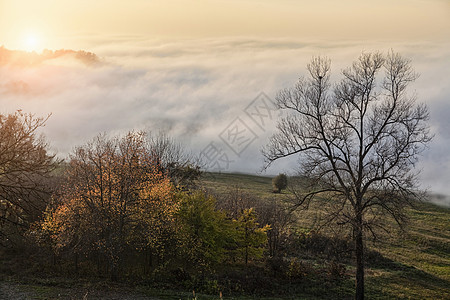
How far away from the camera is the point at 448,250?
1645 inches

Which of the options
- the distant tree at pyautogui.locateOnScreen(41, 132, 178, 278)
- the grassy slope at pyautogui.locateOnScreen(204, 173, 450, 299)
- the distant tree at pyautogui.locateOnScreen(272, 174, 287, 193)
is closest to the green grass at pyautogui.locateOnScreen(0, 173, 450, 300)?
the grassy slope at pyautogui.locateOnScreen(204, 173, 450, 299)

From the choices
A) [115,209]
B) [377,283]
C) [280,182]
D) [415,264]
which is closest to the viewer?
[115,209]

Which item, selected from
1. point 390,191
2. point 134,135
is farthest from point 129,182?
point 390,191

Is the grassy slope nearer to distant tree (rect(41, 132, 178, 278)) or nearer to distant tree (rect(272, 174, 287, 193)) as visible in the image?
distant tree (rect(41, 132, 178, 278))

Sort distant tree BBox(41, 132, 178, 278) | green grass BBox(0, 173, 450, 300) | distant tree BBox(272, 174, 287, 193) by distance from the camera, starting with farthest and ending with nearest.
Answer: distant tree BBox(272, 174, 287, 193), distant tree BBox(41, 132, 178, 278), green grass BBox(0, 173, 450, 300)

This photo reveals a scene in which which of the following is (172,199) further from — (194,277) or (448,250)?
(448,250)

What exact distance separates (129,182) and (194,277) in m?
8.98

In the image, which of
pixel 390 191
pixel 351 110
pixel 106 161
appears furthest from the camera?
pixel 106 161

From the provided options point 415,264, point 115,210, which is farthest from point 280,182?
point 115,210

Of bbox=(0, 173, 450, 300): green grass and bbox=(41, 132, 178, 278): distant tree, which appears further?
bbox=(41, 132, 178, 278): distant tree

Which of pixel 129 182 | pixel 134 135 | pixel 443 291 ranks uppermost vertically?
pixel 134 135

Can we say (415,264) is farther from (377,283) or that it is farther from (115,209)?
(115,209)

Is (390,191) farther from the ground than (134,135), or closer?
closer

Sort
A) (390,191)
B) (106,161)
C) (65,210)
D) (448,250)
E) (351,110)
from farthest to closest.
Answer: (448,250) < (106,161) < (65,210) < (351,110) < (390,191)
